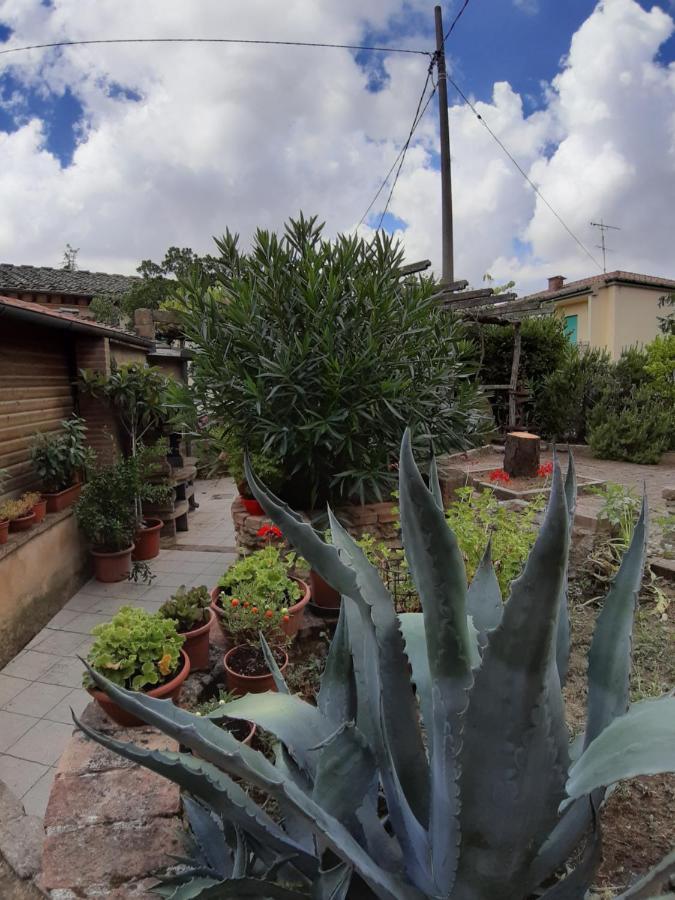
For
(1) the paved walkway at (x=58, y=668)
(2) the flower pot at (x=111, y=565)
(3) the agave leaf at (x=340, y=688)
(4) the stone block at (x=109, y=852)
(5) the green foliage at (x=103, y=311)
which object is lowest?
(1) the paved walkway at (x=58, y=668)

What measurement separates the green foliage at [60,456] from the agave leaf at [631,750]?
16.9 ft

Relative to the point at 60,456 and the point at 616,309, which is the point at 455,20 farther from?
the point at 616,309

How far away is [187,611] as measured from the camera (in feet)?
7.43

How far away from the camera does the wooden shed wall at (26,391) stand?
4.64 m

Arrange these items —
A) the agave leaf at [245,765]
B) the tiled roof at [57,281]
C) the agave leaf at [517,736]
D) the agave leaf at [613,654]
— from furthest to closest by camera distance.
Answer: the tiled roof at [57,281] < the agave leaf at [613,654] < the agave leaf at [245,765] < the agave leaf at [517,736]

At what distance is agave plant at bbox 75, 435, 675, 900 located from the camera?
28.2 inches

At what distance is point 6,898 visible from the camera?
55.0 inches

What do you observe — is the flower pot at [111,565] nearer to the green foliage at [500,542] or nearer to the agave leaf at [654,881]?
the green foliage at [500,542]

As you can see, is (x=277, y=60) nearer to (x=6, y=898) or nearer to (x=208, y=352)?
(x=208, y=352)

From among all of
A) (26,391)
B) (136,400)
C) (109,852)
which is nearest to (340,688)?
(109,852)

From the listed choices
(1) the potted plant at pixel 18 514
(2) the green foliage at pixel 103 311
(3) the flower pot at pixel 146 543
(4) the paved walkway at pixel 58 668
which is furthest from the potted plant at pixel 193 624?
(2) the green foliage at pixel 103 311

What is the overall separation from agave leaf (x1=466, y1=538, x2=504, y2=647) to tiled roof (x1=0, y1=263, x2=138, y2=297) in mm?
12454

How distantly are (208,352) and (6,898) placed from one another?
10.4ft

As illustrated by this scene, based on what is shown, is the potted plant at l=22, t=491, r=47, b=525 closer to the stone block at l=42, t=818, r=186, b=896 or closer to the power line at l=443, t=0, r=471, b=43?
the stone block at l=42, t=818, r=186, b=896
